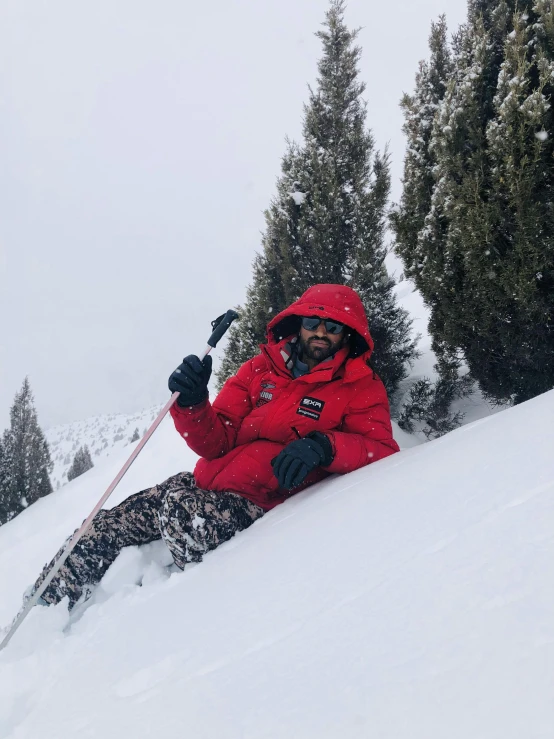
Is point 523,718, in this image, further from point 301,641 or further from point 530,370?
point 530,370

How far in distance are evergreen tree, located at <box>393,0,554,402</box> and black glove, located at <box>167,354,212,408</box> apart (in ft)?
9.24

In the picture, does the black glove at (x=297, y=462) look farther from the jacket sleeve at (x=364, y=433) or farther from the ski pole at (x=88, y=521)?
the ski pole at (x=88, y=521)

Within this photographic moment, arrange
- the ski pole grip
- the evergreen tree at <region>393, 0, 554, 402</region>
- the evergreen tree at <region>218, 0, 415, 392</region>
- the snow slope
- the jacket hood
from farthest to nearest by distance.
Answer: the evergreen tree at <region>218, 0, 415, 392</region> → the evergreen tree at <region>393, 0, 554, 402</region> → the jacket hood → the ski pole grip → the snow slope

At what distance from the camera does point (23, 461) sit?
72.7 feet

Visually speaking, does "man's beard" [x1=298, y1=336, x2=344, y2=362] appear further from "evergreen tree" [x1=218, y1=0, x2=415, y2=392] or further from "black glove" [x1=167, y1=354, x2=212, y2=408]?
"evergreen tree" [x1=218, y1=0, x2=415, y2=392]

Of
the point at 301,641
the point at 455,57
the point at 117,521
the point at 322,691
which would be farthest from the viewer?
the point at 455,57

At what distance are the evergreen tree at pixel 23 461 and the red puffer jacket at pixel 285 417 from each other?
22.7m

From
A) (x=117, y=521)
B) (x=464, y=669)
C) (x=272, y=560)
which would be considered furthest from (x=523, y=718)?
(x=117, y=521)

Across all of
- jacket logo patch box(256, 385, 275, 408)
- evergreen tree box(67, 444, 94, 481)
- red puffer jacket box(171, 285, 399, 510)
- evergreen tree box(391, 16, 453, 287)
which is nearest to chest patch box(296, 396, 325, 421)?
red puffer jacket box(171, 285, 399, 510)

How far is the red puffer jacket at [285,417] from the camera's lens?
9.14ft

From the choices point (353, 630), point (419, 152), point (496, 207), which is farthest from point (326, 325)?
point (419, 152)

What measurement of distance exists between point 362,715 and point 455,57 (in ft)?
20.3

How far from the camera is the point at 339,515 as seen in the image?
6.16 feet

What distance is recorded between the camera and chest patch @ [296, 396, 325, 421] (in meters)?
2.91
